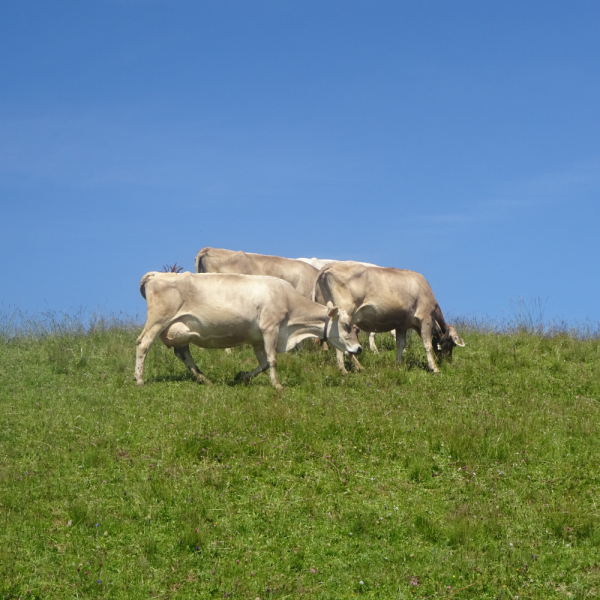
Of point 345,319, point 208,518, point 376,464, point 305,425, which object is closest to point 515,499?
point 376,464

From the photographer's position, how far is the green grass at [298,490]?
8.56 m

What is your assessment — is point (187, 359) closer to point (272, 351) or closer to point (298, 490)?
point (272, 351)

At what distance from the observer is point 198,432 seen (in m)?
11.5

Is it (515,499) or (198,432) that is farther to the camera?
(198,432)

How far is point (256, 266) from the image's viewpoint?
68.9ft

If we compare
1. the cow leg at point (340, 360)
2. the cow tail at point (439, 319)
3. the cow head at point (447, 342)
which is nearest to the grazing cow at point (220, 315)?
the cow leg at point (340, 360)

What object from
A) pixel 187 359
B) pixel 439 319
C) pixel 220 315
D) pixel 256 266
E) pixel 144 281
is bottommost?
pixel 187 359

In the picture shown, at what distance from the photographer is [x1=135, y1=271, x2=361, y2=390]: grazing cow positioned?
15250mm

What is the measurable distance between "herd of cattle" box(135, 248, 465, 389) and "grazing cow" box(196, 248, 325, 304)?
9.85 feet

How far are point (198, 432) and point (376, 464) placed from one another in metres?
2.85

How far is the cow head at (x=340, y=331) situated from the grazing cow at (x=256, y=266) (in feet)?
13.6

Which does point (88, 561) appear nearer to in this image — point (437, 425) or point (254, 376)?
point (437, 425)

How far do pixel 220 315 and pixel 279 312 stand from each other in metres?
1.32

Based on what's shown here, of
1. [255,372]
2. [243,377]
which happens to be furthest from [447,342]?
[243,377]
